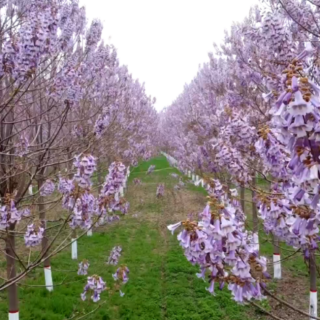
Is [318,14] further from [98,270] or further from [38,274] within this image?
[38,274]

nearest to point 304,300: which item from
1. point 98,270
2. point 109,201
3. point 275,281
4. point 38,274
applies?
point 275,281

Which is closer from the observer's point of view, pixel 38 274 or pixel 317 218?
pixel 317 218

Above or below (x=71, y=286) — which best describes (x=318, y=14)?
above

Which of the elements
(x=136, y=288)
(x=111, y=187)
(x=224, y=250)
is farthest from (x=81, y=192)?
(x=136, y=288)

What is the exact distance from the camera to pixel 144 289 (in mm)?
8453

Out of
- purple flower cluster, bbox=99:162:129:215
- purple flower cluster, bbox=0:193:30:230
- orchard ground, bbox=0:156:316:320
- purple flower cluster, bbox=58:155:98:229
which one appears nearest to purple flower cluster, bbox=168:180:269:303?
purple flower cluster, bbox=58:155:98:229

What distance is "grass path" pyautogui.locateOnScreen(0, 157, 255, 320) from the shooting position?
728 cm

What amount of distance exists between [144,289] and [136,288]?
185 mm

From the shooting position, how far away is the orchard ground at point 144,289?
23.9 feet

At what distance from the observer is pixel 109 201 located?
4320 mm

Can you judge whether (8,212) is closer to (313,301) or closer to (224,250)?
(224,250)

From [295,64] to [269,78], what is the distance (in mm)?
2275

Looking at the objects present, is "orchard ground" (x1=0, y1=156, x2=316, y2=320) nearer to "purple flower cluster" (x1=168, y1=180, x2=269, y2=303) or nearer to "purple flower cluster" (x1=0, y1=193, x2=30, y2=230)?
"purple flower cluster" (x1=0, y1=193, x2=30, y2=230)

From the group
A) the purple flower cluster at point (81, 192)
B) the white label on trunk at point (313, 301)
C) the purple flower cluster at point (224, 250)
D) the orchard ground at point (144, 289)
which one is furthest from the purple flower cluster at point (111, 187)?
the white label on trunk at point (313, 301)
